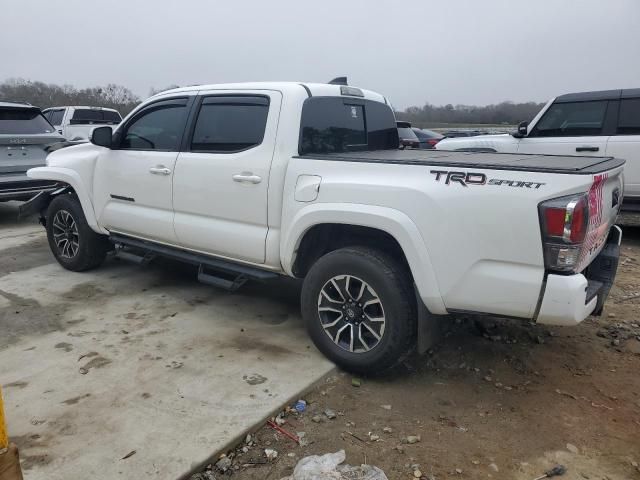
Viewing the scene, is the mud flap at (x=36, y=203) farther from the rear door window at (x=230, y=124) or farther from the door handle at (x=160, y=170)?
the rear door window at (x=230, y=124)

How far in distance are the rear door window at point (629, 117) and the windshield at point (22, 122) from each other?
839 centimetres

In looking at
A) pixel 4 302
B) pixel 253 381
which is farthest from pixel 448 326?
pixel 4 302

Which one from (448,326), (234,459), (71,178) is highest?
(71,178)

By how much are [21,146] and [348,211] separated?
21.8 feet

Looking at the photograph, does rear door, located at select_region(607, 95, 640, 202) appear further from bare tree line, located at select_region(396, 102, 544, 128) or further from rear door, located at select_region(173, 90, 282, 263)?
bare tree line, located at select_region(396, 102, 544, 128)

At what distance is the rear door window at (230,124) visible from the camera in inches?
152

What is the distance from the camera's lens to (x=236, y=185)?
3.85 m

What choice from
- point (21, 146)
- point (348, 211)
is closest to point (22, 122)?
point (21, 146)

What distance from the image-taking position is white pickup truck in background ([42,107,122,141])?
44.0 ft

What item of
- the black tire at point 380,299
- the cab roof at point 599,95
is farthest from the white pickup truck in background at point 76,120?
the black tire at point 380,299

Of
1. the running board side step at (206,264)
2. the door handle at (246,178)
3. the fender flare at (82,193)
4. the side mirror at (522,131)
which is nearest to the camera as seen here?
the door handle at (246,178)

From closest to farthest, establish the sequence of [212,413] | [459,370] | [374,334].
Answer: [212,413]
[374,334]
[459,370]

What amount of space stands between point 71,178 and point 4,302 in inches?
51.4

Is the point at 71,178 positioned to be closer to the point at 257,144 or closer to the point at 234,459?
the point at 257,144
